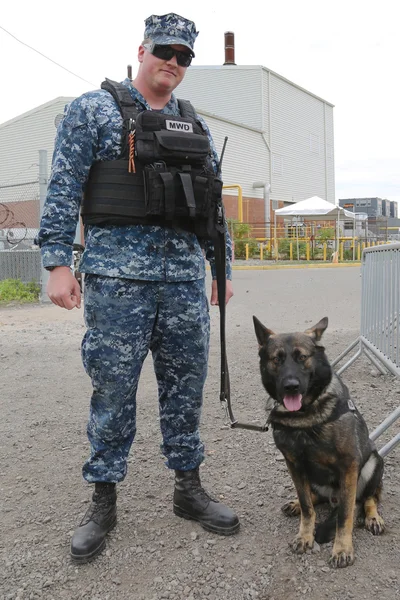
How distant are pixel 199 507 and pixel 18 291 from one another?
27.5 feet

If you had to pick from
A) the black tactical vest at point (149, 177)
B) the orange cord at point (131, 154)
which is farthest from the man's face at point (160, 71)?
the orange cord at point (131, 154)

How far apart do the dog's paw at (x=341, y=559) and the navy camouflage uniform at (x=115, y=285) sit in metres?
0.95

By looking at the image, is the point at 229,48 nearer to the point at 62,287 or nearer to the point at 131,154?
the point at 131,154

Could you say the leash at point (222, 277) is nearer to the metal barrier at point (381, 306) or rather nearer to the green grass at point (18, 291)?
the metal barrier at point (381, 306)

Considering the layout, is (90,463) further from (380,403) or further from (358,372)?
(358,372)

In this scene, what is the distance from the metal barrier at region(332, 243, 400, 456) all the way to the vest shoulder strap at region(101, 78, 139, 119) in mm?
2298

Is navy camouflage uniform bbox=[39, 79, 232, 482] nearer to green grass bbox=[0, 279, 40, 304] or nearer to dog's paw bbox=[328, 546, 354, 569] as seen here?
dog's paw bbox=[328, 546, 354, 569]

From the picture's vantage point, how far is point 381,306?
4.38 meters

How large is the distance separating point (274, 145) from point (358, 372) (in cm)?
3145

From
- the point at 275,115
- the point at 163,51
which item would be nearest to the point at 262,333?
the point at 163,51

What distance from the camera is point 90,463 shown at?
2.48m

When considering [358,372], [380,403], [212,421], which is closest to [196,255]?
[212,421]

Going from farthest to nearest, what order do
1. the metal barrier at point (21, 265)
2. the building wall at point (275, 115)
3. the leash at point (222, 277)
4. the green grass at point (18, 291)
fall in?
the building wall at point (275, 115)
the metal barrier at point (21, 265)
the green grass at point (18, 291)
the leash at point (222, 277)

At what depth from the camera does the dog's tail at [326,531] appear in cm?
243
